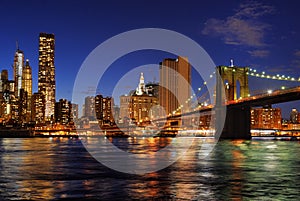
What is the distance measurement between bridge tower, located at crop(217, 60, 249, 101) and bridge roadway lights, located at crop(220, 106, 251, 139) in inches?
320

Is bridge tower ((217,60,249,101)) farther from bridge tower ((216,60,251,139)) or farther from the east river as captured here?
the east river

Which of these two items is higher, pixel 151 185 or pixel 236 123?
pixel 236 123

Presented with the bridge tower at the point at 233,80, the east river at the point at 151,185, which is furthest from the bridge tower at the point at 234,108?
the east river at the point at 151,185

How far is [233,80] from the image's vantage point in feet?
317

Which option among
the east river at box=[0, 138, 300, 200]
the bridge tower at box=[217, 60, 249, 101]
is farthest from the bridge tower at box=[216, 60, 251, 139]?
the east river at box=[0, 138, 300, 200]

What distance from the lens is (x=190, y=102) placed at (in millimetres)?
128500

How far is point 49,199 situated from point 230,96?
283 feet

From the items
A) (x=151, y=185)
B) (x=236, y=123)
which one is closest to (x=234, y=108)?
(x=236, y=123)

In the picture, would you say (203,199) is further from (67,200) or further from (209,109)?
(209,109)

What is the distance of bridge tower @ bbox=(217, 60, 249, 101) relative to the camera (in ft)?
316

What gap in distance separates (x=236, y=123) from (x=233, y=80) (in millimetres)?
11717

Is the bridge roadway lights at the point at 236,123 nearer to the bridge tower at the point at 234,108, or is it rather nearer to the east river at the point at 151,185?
the bridge tower at the point at 234,108

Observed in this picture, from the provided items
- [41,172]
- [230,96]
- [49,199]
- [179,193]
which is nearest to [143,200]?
[179,193]

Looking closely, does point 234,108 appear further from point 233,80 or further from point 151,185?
point 151,185
